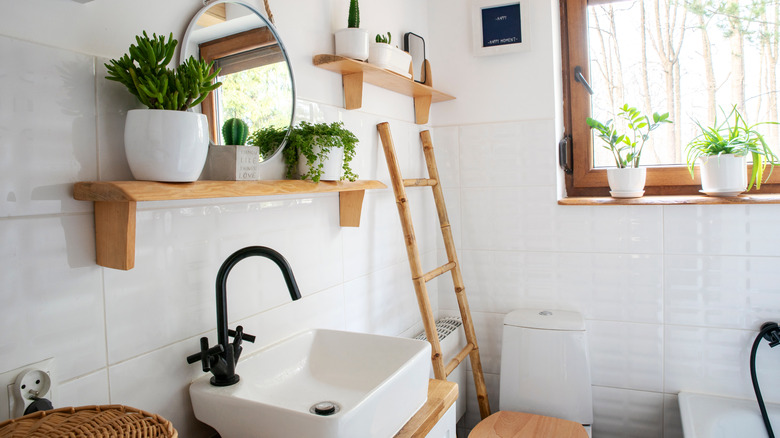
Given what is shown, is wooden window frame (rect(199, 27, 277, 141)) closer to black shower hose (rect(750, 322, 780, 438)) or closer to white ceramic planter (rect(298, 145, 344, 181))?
white ceramic planter (rect(298, 145, 344, 181))

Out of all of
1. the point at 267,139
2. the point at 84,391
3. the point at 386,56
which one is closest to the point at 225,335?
the point at 84,391

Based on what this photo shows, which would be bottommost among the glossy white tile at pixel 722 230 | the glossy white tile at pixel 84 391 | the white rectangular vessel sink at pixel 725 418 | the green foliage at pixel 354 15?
the white rectangular vessel sink at pixel 725 418

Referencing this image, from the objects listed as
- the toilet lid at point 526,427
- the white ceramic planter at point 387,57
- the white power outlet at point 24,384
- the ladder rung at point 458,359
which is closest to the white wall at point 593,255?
the ladder rung at point 458,359

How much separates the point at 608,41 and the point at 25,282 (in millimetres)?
2178

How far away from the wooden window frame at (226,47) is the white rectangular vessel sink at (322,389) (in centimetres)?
53

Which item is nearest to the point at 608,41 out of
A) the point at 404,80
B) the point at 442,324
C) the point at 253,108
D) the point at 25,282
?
the point at 404,80

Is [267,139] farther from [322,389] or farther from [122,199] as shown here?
[322,389]

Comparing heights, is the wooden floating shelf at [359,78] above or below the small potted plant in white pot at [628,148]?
above

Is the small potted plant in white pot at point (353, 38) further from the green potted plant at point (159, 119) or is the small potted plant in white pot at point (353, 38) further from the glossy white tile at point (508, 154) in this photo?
the glossy white tile at point (508, 154)

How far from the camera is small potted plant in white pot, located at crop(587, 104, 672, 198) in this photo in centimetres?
190

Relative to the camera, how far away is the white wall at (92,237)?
2.43 feet

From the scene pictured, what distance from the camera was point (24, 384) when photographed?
2.42 feet

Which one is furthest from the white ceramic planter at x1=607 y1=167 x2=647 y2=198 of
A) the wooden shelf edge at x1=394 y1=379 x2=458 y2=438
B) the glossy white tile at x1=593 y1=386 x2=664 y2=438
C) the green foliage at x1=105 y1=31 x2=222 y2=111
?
the green foliage at x1=105 y1=31 x2=222 y2=111

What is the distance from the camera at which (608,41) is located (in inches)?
82.5
